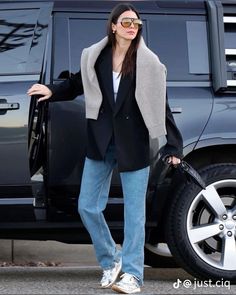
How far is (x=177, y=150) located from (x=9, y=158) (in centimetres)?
101

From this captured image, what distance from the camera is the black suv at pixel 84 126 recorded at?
485 cm

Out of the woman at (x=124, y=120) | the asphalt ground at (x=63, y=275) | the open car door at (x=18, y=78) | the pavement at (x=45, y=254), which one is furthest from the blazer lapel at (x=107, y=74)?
the pavement at (x=45, y=254)

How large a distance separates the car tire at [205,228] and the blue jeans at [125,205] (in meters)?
0.35

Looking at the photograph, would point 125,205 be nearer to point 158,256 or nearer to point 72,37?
point 72,37

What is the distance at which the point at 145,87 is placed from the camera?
4.60 meters

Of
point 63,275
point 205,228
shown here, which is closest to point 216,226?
point 205,228

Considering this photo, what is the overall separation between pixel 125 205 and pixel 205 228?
615 millimetres

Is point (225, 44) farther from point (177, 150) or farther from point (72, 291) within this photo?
point (72, 291)

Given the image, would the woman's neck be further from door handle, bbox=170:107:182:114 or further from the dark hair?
door handle, bbox=170:107:182:114

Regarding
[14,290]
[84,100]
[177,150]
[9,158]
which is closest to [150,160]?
[177,150]

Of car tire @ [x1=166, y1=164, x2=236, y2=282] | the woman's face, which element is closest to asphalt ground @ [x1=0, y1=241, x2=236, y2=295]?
car tire @ [x1=166, y1=164, x2=236, y2=282]

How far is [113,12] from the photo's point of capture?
467 cm

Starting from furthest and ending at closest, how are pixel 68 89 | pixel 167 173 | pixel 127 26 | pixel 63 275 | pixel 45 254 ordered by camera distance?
pixel 45 254, pixel 63 275, pixel 167 173, pixel 68 89, pixel 127 26

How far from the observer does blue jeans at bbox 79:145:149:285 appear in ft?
15.2
